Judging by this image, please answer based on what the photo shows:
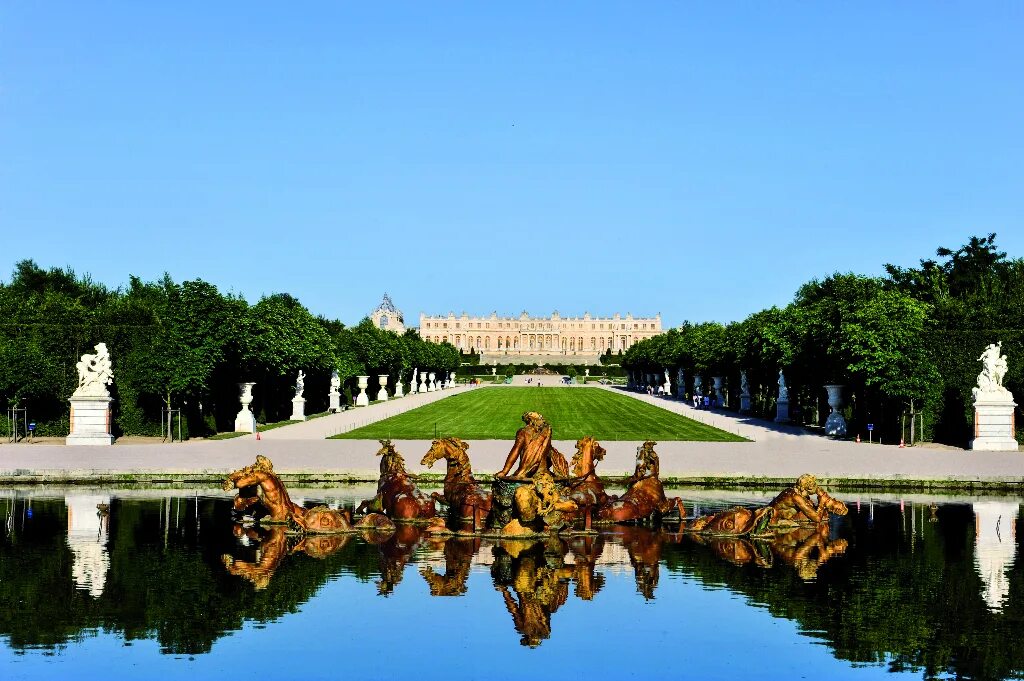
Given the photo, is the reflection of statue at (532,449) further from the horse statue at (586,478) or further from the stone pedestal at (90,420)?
the stone pedestal at (90,420)

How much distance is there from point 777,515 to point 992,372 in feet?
59.9

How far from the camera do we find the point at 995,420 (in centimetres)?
3356

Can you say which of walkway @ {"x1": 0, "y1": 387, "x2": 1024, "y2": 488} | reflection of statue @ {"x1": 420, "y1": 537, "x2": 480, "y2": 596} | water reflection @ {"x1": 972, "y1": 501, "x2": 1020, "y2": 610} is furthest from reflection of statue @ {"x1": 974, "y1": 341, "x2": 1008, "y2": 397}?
reflection of statue @ {"x1": 420, "y1": 537, "x2": 480, "y2": 596}

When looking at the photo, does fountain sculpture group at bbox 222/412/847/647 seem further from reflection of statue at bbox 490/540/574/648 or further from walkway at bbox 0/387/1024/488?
walkway at bbox 0/387/1024/488

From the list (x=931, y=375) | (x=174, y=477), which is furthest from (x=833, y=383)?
(x=174, y=477)

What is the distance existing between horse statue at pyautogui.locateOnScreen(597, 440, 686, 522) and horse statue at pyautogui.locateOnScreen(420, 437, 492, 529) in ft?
6.09

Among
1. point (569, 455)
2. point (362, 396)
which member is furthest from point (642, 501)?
point (362, 396)

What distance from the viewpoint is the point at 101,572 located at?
1484 cm

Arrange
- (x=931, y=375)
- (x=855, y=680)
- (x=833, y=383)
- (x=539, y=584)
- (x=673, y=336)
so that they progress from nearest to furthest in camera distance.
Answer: (x=855, y=680), (x=539, y=584), (x=931, y=375), (x=833, y=383), (x=673, y=336)

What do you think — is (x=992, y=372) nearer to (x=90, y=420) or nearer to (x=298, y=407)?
(x=90, y=420)

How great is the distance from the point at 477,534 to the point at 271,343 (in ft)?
91.7

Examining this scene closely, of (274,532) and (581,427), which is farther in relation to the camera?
(581,427)

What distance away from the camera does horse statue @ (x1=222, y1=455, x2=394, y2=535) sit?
17594 mm

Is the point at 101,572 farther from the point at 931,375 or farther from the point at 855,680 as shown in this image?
the point at 931,375
